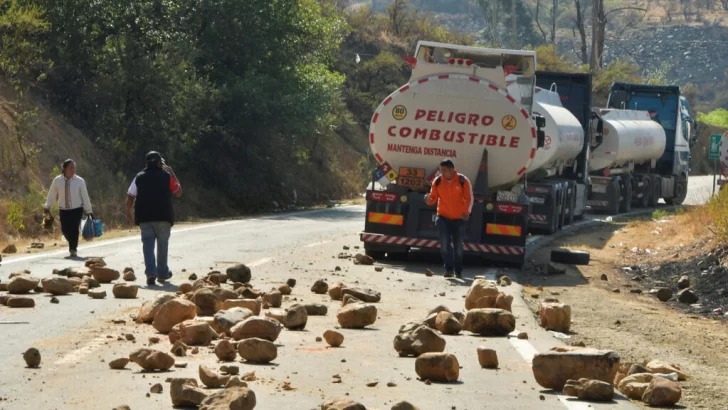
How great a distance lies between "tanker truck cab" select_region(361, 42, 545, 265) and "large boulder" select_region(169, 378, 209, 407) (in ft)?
41.5

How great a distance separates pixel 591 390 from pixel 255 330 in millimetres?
3153

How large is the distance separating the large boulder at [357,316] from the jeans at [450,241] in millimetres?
6113

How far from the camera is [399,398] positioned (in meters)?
8.45

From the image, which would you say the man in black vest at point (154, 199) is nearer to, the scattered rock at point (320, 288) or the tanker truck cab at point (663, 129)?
the scattered rock at point (320, 288)

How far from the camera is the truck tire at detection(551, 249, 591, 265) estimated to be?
21594 mm

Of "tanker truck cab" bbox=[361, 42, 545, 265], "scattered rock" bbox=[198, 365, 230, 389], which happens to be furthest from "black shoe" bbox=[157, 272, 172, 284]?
"scattered rock" bbox=[198, 365, 230, 389]

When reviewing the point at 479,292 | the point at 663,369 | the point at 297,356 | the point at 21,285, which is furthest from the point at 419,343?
the point at 21,285

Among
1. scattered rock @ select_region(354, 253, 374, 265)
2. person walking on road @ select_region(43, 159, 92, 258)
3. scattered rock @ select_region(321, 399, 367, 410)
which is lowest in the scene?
scattered rock @ select_region(354, 253, 374, 265)

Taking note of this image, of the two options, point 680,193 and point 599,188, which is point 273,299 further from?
point 680,193

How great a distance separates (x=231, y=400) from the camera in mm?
7340

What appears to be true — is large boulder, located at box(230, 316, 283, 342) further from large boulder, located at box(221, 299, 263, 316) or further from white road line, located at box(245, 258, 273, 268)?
white road line, located at box(245, 258, 273, 268)

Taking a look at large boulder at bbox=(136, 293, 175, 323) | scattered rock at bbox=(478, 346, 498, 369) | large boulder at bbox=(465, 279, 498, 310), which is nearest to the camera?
scattered rock at bbox=(478, 346, 498, 369)

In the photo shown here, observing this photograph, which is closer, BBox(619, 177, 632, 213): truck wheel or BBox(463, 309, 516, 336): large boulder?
BBox(463, 309, 516, 336): large boulder

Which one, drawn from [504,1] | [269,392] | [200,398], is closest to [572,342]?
[269,392]
